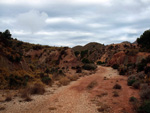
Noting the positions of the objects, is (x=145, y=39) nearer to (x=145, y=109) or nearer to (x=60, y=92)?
(x=60, y=92)

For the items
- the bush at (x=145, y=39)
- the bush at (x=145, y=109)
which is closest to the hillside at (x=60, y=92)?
the bush at (x=145, y=109)

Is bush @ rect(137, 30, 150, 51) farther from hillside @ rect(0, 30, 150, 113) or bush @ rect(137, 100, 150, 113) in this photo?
bush @ rect(137, 100, 150, 113)

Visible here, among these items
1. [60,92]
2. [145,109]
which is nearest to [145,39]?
[60,92]

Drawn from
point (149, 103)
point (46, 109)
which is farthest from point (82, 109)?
point (149, 103)

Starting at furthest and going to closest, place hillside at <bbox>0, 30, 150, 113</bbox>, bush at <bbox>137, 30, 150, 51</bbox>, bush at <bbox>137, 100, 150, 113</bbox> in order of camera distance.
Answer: bush at <bbox>137, 30, 150, 51</bbox> < hillside at <bbox>0, 30, 150, 113</bbox> < bush at <bbox>137, 100, 150, 113</bbox>

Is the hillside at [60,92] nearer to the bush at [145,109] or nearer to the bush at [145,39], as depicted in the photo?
the bush at [145,109]

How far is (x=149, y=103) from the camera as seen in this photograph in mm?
6363

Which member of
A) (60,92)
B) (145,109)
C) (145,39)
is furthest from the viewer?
(145,39)

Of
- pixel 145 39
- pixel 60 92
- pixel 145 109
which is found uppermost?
pixel 145 39

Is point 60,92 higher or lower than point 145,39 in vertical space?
lower

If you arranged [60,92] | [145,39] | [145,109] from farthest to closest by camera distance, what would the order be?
[145,39], [60,92], [145,109]

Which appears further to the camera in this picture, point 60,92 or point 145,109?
point 60,92

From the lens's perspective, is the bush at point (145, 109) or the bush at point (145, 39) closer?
the bush at point (145, 109)

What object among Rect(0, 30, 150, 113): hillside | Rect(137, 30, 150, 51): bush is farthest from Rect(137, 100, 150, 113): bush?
Rect(137, 30, 150, 51): bush
